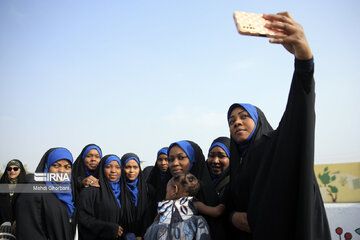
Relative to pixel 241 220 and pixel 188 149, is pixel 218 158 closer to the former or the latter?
pixel 188 149

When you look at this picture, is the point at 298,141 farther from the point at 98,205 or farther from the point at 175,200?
the point at 98,205

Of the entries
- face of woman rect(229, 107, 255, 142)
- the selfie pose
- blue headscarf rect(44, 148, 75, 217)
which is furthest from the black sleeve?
the selfie pose

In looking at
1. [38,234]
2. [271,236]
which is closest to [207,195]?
[271,236]

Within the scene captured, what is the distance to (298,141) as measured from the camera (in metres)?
1.73

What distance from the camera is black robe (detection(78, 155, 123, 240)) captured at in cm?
379

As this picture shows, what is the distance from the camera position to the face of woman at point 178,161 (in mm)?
3570

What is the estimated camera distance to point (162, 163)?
5.34 m

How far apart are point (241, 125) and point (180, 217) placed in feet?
3.28

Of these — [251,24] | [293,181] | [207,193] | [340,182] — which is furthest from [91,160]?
[340,182]

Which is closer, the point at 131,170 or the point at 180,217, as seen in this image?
the point at 180,217

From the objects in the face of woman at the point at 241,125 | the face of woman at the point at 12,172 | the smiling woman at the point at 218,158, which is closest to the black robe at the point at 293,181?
the face of woman at the point at 241,125

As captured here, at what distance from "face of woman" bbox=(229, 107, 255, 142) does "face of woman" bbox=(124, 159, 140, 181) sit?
2270 mm

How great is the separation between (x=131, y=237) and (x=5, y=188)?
3583 millimetres

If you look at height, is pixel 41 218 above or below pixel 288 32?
below
